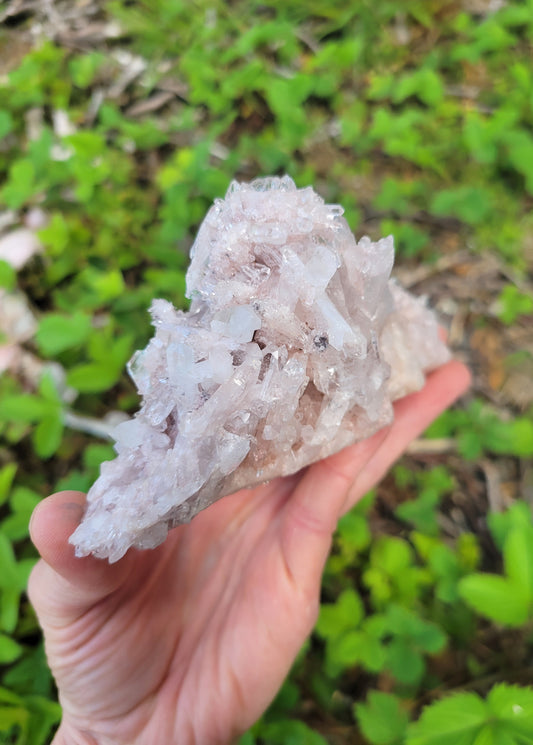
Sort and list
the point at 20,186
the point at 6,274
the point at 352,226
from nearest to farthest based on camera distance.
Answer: the point at 6,274
the point at 20,186
the point at 352,226

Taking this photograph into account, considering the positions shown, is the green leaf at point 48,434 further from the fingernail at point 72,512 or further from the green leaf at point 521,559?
the green leaf at point 521,559

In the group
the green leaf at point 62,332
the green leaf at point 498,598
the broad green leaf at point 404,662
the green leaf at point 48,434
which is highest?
the green leaf at point 62,332

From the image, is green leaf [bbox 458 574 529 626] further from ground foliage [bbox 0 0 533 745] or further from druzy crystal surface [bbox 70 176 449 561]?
druzy crystal surface [bbox 70 176 449 561]

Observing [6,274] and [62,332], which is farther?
[6,274]

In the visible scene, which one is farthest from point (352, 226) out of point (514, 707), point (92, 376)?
point (514, 707)

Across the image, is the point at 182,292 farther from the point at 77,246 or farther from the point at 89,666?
the point at 89,666

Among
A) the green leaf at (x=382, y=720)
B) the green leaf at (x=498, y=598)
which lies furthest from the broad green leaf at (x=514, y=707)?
the green leaf at (x=382, y=720)

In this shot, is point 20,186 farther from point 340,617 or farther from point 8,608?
point 340,617
